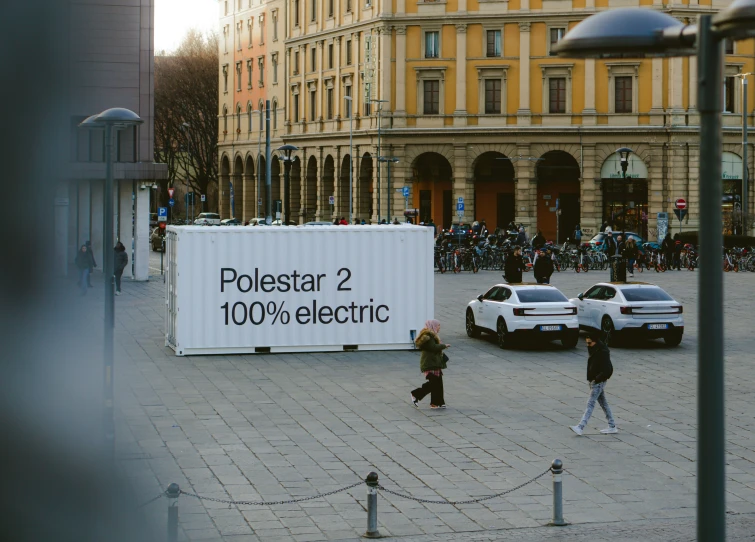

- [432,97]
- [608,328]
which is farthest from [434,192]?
[608,328]

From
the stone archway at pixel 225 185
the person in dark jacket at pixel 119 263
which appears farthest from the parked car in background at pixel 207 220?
the person in dark jacket at pixel 119 263

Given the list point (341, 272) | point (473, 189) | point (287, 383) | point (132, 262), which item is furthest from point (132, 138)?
point (473, 189)

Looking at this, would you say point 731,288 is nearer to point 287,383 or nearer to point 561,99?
point 287,383

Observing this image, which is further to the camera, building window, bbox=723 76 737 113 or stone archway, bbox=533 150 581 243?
stone archway, bbox=533 150 581 243

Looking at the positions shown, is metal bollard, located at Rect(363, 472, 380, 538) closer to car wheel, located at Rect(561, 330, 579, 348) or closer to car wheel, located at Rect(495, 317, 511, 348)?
car wheel, located at Rect(495, 317, 511, 348)

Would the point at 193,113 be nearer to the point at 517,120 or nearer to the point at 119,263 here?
the point at 517,120

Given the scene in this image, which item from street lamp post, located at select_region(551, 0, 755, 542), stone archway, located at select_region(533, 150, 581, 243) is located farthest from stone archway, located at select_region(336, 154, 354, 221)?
street lamp post, located at select_region(551, 0, 755, 542)

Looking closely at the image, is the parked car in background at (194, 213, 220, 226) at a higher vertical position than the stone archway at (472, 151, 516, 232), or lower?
lower

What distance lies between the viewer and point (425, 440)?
15711 millimetres

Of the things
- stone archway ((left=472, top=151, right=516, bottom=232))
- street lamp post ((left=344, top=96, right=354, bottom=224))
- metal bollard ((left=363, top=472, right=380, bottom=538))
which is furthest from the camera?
street lamp post ((left=344, top=96, right=354, bottom=224))

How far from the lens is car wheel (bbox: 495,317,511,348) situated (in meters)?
26.1

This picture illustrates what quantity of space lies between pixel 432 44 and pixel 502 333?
180ft

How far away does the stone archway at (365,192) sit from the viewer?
8281 cm

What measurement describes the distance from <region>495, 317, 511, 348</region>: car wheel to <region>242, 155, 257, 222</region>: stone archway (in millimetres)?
77619
